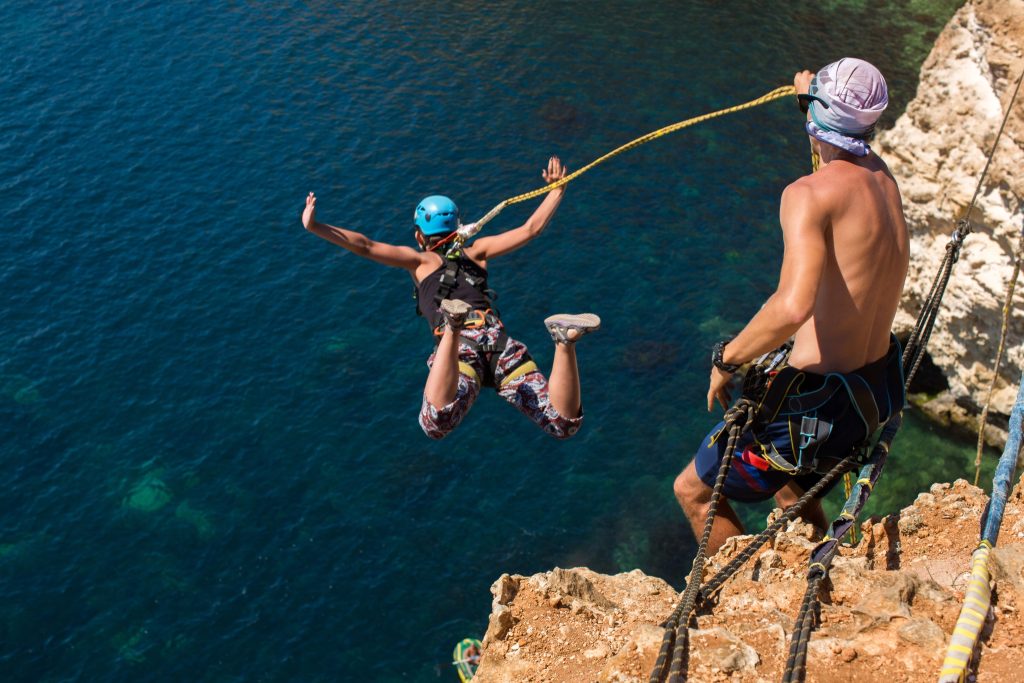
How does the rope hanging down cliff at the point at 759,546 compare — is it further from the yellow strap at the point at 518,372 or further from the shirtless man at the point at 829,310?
the yellow strap at the point at 518,372

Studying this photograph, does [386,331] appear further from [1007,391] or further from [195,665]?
[1007,391]

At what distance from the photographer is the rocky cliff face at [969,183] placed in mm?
25500

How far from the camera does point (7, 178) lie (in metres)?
43.1

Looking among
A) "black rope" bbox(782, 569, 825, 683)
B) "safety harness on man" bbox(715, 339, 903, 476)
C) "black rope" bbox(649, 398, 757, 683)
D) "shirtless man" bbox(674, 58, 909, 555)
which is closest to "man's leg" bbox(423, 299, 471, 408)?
"shirtless man" bbox(674, 58, 909, 555)

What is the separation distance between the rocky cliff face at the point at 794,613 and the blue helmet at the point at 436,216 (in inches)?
199

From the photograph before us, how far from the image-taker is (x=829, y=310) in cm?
854

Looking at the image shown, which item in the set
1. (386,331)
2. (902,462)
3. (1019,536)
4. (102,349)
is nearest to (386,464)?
(386,331)

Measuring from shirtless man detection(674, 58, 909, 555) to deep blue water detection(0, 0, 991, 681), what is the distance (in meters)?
19.6

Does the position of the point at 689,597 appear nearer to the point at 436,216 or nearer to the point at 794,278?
the point at 794,278

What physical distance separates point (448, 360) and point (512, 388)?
1.47 meters

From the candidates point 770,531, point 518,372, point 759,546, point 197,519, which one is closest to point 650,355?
point 197,519

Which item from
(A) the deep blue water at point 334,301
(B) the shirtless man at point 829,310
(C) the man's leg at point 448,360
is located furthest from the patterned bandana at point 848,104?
(A) the deep blue water at point 334,301

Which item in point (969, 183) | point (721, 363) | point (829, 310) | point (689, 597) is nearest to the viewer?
point (689, 597)

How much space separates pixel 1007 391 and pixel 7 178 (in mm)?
38009
